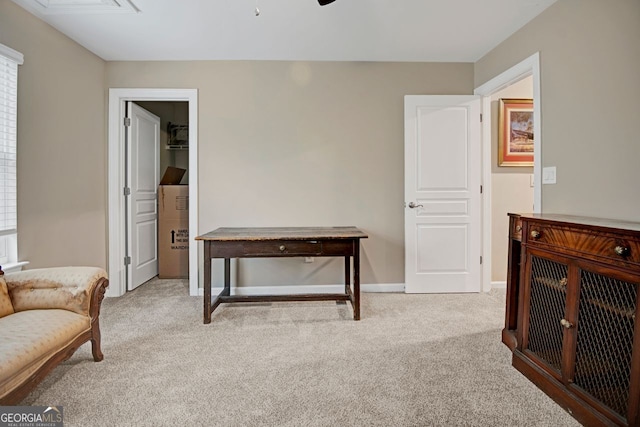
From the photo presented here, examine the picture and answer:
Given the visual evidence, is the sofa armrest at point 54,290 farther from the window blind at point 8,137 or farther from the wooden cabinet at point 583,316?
the wooden cabinet at point 583,316

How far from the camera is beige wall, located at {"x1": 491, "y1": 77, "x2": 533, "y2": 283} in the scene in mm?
3609

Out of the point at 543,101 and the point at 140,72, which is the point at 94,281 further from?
the point at 543,101

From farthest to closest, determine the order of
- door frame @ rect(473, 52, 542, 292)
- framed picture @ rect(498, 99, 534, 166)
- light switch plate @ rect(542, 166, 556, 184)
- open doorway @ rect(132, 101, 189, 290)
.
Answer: open doorway @ rect(132, 101, 189, 290)
framed picture @ rect(498, 99, 534, 166)
door frame @ rect(473, 52, 542, 292)
light switch plate @ rect(542, 166, 556, 184)

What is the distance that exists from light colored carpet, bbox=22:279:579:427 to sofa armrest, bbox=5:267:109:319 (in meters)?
0.40

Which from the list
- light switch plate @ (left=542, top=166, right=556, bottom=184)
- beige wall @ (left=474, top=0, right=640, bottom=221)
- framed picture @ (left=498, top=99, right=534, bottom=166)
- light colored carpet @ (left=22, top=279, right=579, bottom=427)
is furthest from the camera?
framed picture @ (left=498, top=99, right=534, bottom=166)

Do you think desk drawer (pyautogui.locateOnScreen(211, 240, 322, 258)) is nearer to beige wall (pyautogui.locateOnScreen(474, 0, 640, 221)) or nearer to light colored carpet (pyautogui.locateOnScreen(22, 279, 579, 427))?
light colored carpet (pyautogui.locateOnScreen(22, 279, 579, 427))

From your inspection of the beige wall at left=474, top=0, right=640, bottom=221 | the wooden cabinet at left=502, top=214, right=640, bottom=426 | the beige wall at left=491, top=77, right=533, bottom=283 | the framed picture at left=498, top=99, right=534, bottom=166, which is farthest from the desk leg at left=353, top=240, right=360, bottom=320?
the framed picture at left=498, top=99, right=534, bottom=166

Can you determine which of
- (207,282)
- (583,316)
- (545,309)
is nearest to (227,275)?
(207,282)

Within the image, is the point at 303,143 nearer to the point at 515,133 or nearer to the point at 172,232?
the point at 172,232

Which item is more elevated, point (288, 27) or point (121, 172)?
point (288, 27)

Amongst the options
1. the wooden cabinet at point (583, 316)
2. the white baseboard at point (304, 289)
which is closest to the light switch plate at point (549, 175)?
the wooden cabinet at point (583, 316)

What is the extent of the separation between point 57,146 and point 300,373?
2.70 m

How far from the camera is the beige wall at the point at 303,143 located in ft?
11.1

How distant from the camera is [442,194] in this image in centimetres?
343
